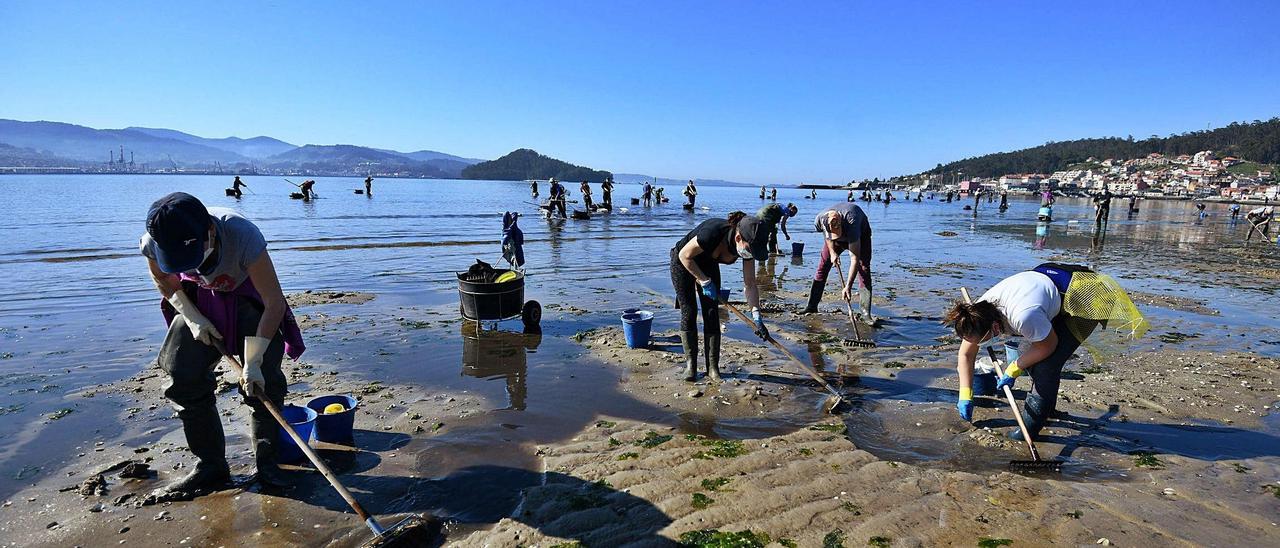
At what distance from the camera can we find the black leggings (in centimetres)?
593

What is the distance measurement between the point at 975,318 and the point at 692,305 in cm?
271

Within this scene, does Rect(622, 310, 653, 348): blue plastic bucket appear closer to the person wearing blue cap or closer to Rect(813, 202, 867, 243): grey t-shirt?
Rect(813, 202, 867, 243): grey t-shirt

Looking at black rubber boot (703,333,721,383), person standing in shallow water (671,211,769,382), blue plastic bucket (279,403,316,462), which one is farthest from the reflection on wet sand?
black rubber boot (703,333,721,383)

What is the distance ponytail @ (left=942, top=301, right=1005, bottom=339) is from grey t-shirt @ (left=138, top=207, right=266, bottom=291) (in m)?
4.35

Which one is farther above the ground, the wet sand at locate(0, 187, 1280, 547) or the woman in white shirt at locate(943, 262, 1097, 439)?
the woman in white shirt at locate(943, 262, 1097, 439)

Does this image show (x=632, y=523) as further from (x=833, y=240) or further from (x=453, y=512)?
(x=833, y=240)

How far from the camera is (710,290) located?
5.68 m

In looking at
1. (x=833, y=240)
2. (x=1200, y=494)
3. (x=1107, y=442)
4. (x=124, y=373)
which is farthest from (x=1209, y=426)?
(x=124, y=373)

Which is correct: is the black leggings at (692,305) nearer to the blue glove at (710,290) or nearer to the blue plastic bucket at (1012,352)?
the blue glove at (710,290)

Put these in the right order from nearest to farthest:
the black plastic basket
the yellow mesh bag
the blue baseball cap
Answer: the blue baseball cap
the yellow mesh bag
the black plastic basket

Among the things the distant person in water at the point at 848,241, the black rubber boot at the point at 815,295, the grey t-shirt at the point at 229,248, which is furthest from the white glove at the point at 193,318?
the black rubber boot at the point at 815,295

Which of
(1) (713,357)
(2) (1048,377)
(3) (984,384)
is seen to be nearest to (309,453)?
(1) (713,357)

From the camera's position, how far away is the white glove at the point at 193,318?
3.43m

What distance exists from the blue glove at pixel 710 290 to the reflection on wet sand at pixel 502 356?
2082 millimetres
